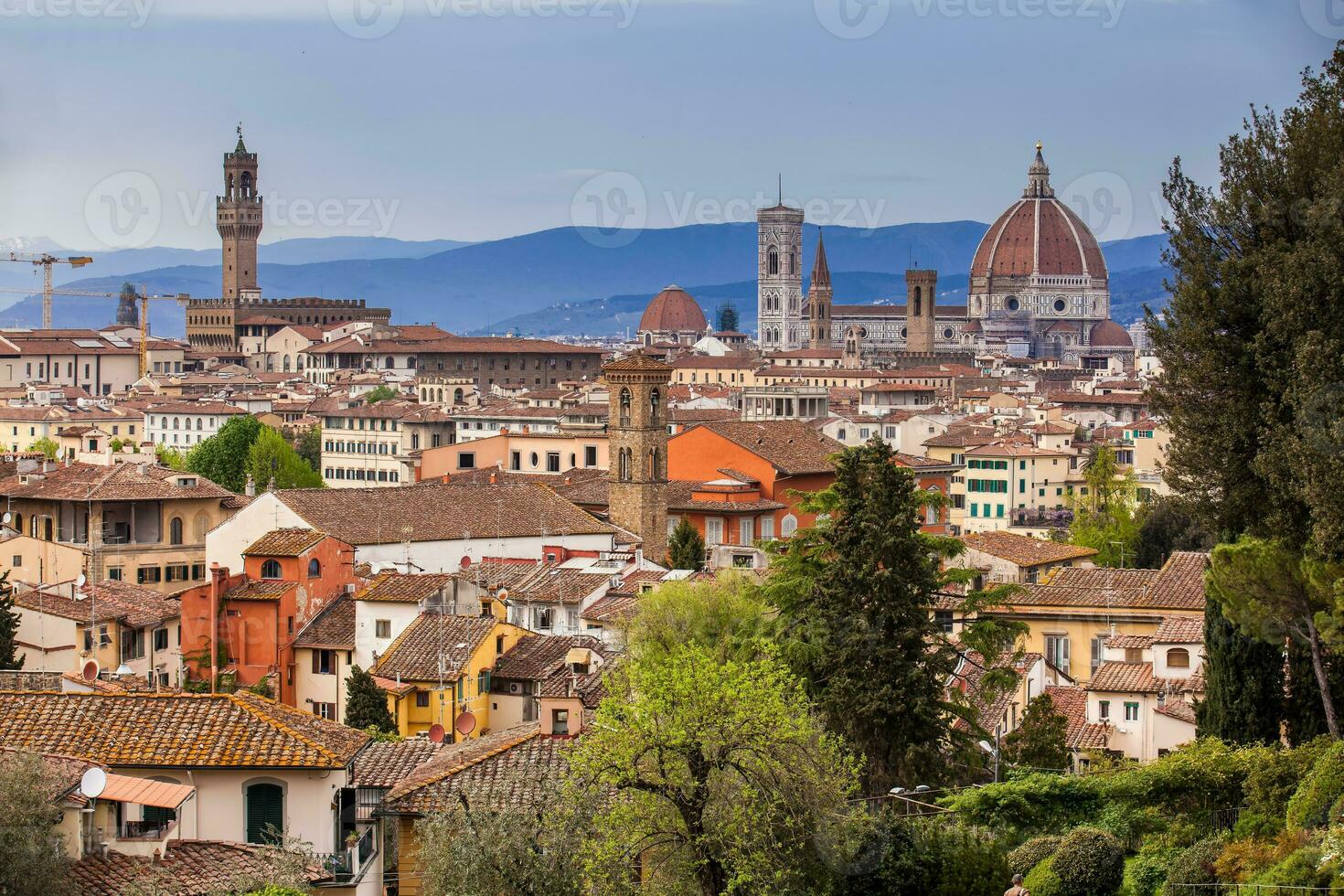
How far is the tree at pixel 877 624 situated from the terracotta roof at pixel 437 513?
45.0 feet

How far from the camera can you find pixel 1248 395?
1797 centimetres

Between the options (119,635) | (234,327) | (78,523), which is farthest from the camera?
(234,327)

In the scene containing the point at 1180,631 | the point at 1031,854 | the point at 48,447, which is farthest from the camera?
the point at 48,447

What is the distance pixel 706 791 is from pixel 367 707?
9.39 meters

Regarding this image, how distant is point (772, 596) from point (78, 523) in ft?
65.0

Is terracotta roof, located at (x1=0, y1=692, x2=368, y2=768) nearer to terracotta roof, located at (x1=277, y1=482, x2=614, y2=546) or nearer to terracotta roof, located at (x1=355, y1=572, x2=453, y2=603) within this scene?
terracotta roof, located at (x1=355, y1=572, x2=453, y2=603)

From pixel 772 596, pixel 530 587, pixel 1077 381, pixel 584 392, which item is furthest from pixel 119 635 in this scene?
pixel 1077 381

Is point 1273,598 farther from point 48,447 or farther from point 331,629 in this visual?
point 48,447

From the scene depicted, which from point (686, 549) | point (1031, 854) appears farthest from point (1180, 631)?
point (686, 549)

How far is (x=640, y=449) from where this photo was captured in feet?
145

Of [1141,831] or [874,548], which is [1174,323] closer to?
[874,548]

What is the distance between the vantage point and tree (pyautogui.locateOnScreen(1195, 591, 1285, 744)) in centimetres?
1830

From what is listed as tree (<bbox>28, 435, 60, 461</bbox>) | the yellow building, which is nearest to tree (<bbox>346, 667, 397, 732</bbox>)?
the yellow building

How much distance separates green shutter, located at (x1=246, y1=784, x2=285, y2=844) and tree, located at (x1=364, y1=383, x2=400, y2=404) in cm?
7314
